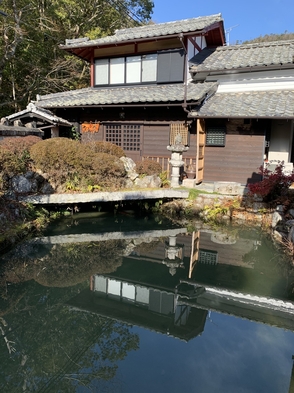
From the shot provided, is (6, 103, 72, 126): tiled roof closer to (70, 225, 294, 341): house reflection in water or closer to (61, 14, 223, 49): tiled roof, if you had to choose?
(61, 14, 223, 49): tiled roof

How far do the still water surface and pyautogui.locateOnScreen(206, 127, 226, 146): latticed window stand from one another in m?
5.21

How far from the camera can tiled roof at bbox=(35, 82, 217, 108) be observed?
12.1 m

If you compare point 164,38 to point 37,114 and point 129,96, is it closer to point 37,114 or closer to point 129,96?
point 129,96

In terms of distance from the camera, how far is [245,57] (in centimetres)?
1355

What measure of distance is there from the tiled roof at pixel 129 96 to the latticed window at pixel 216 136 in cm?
141

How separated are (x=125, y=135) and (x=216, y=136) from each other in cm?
416

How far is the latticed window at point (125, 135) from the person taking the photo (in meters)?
13.7

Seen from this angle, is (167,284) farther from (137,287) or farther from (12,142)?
(12,142)

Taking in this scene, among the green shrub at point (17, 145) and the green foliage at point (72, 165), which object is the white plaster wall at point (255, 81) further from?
the green shrub at point (17, 145)

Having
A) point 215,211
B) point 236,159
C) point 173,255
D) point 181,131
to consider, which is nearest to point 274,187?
point 215,211

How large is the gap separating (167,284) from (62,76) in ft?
69.7

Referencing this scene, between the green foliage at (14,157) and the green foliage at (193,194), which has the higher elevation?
the green foliage at (14,157)

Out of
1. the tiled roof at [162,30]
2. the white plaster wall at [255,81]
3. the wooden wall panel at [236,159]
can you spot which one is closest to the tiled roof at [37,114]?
the tiled roof at [162,30]

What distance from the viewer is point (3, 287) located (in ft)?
18.1
